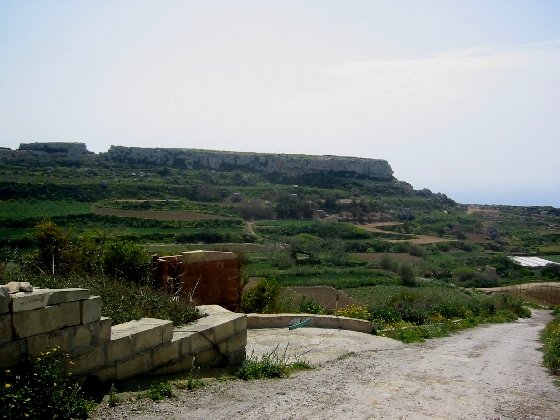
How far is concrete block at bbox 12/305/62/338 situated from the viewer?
17.7 ft

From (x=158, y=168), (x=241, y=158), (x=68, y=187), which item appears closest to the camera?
(x=68, y=187)

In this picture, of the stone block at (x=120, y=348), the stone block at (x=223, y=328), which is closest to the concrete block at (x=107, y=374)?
the stone block at (x=120, y=348)

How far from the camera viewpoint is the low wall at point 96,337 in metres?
5.40

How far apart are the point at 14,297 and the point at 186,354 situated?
2.67 metres

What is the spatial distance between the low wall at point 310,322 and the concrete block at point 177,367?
4691 mm

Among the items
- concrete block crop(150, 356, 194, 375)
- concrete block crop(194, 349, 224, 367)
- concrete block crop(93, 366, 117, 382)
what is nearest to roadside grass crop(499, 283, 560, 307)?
concrete block crop(194, 349, 224, 367)

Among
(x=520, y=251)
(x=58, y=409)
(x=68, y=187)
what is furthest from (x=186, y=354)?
(x=520, y=251)

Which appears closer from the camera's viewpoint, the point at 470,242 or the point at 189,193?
the point at 189,193

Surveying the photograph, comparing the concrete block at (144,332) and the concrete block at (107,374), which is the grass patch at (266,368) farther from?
the concrete block at (107,374)

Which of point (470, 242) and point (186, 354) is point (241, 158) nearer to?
point (470, 242)

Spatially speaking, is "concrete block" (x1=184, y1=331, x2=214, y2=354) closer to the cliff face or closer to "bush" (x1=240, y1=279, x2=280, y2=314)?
"bush" (x1=240, y1=279, x2=280, y2=314)

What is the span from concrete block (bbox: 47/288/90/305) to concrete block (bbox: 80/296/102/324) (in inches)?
2.8

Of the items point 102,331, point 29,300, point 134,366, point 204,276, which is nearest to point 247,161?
point 204,276

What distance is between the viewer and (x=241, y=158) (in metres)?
102
